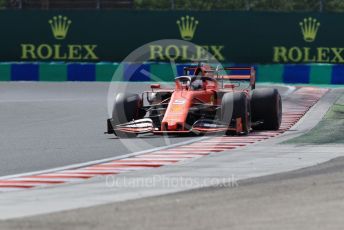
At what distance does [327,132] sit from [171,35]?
47.0ft

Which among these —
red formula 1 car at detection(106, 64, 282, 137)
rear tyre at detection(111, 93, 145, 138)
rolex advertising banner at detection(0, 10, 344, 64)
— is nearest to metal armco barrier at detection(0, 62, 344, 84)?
rolex advertising banner at detection(0, 10, 344, 64)

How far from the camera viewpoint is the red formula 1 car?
14562 mm

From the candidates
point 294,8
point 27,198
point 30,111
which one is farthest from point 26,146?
point 294,8

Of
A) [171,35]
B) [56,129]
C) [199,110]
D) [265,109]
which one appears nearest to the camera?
[199,110]

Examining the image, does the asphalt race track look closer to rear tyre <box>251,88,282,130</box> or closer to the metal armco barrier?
the metal armco barrier

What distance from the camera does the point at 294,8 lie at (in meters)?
29.6

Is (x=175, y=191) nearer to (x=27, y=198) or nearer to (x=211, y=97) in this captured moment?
(x=27, y=198)

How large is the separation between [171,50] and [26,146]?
1532 centimetres

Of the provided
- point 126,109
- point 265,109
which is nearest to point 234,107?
point 265,109

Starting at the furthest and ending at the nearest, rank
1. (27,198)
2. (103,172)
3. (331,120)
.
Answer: (331,120) → (103,172) → (27,198)

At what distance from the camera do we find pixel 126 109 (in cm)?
1546

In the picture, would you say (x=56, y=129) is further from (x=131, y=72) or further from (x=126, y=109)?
(x=131, y=72)

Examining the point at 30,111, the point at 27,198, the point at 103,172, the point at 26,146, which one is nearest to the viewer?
the point at 27,198

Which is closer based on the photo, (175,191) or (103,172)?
(175,191)
